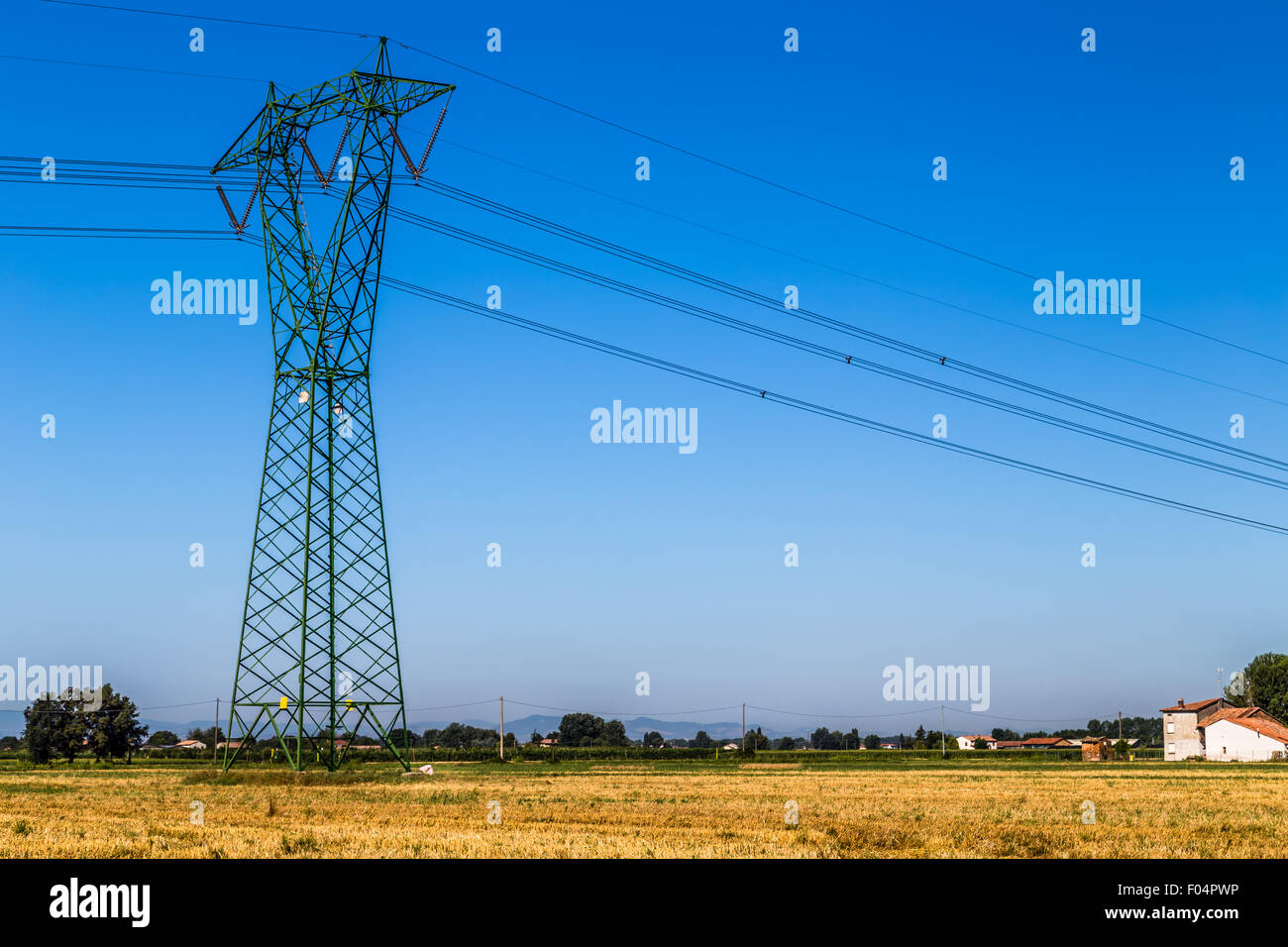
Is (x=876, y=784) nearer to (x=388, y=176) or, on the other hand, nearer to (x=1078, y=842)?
(x=1078, y=842)

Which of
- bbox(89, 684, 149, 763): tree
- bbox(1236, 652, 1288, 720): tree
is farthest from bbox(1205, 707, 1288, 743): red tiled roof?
bbox(89, 684, 149, 763): tree

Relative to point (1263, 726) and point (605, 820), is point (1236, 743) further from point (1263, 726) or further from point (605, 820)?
point (605, 820)

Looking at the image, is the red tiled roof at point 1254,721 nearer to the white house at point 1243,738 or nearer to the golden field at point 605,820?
the white house at point 1243,738

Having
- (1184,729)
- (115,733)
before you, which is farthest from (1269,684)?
(115,733)

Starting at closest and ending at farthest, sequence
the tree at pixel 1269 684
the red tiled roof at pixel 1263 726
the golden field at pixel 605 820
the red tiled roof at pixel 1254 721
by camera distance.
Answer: the golden field at pixel 605 820, the red tiled roof at pixel 1263 726, the red tiled roof at pixel 1254 721, the tree at pixel 1269 684

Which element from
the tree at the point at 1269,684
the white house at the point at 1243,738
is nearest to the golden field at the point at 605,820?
the white house at the point at 1243,738

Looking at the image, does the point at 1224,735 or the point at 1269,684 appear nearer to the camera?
the point at 1224,735
